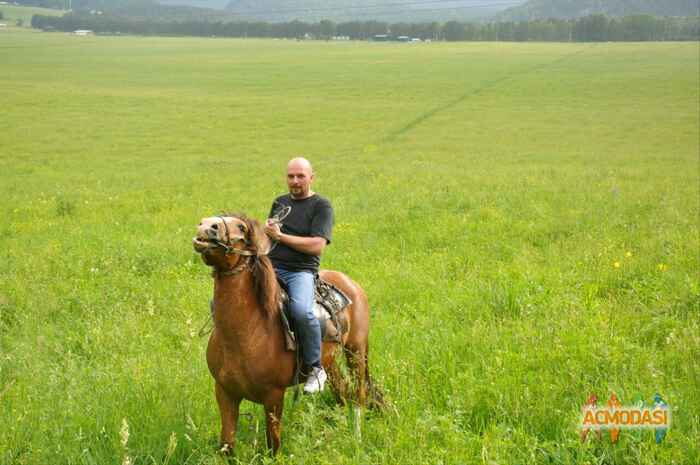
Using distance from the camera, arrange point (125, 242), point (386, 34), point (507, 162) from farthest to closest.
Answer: point (386, 34), point (507, 162), point (125, 242)

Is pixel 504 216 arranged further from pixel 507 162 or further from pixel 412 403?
pixel 507 162

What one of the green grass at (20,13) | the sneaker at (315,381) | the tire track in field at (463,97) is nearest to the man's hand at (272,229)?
the sneaker at (315,381)

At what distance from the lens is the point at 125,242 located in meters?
12.8

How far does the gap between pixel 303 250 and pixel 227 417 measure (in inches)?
59.3

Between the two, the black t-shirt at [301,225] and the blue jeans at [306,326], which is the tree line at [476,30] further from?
the blue jeans at [306,326]

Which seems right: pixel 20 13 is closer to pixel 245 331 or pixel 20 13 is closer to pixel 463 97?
pixel 463 97

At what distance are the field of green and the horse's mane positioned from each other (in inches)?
40.5

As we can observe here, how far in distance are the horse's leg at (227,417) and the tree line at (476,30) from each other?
105450 mm

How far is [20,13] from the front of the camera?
62.3m

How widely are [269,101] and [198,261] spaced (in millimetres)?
47679

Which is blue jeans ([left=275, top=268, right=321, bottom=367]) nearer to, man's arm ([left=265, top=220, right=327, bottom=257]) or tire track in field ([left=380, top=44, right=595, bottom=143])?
man's arm ([left=265, top=220, right=327, bottom=257])

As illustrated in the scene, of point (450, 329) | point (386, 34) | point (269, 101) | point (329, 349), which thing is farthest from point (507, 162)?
point (386, 34)

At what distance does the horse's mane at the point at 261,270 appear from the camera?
4.95m

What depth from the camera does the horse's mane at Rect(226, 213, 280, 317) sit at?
495 centimetres
